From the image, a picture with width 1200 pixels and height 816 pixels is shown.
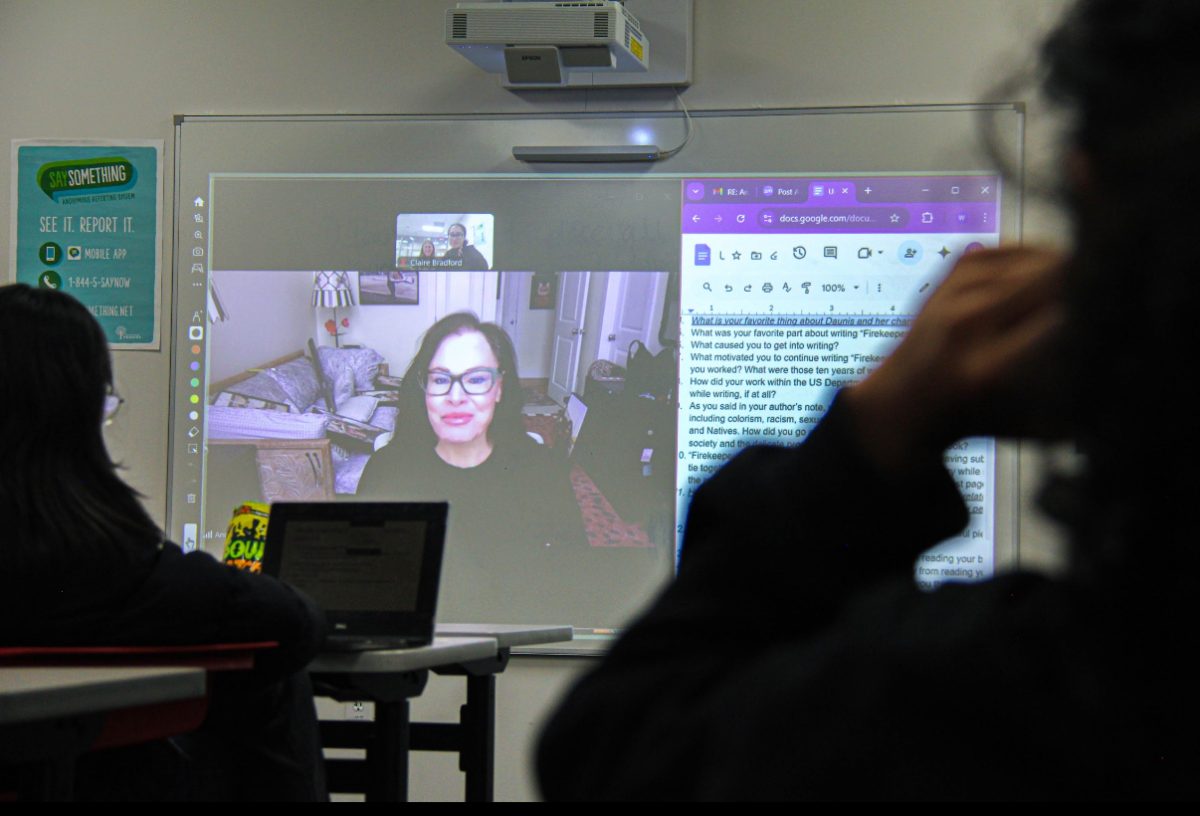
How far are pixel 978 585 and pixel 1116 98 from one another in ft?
0.54

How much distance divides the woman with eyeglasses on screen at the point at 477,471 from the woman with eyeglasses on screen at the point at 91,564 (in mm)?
1854

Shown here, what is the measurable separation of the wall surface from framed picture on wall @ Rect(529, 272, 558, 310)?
479 millimetres

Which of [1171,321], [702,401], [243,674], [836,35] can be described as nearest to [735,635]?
[1171,321]

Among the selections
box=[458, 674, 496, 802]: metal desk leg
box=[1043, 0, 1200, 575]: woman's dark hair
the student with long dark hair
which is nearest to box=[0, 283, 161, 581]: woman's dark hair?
box=[458, 674, 496, 802]: metal desk leg

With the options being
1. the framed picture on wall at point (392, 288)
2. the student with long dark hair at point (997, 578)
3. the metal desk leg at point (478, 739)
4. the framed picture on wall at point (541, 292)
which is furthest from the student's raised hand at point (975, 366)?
the framed picture on wall at point (392, 288)

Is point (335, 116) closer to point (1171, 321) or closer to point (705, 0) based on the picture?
point (705, 0)

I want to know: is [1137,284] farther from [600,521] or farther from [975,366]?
[600,521]

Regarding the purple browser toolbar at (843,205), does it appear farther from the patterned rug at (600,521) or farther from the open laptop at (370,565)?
the open laptop at (370,565)

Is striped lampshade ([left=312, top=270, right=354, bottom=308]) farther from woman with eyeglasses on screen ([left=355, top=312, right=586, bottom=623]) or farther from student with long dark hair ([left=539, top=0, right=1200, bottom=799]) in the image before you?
student with long dark hair ([left=539, top=0, right=1200, bottom=799])

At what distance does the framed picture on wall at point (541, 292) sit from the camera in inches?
147

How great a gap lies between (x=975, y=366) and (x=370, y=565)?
1795 mm

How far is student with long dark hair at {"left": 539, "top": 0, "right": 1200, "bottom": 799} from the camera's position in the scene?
389 millimetres

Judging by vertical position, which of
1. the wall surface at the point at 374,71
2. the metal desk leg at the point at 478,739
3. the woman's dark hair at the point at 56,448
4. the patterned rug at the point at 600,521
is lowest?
the metal desk leg at the point at 478,739

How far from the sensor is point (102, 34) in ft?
13.1
